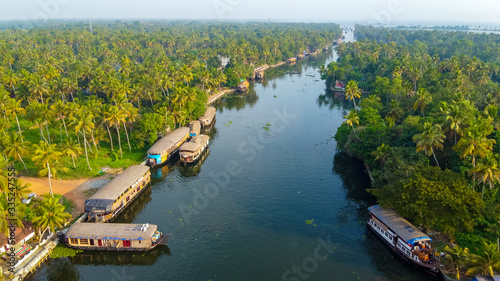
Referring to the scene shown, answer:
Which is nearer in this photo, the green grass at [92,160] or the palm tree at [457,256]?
the palm tree at [457,256]

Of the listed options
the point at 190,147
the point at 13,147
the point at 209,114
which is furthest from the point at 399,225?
the point at 209,114

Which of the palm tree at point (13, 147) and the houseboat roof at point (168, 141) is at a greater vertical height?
the palm tree at point (13, 147)

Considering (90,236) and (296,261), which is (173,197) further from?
(296,261)

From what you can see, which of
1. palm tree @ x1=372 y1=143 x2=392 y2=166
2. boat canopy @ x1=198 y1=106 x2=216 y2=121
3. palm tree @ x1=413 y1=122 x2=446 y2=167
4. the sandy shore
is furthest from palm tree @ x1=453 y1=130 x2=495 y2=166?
boat canopy @ x1=198 y1=106 x2=216 y2=121

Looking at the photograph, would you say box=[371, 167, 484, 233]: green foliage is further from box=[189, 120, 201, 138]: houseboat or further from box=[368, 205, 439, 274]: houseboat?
box=[189, 120, 201, 138]: houseboat

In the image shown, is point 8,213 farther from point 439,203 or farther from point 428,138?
point 428,138

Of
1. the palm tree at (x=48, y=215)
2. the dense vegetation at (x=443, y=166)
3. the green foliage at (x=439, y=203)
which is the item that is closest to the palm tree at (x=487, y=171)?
the dense vegetation at (x=443, y=166)

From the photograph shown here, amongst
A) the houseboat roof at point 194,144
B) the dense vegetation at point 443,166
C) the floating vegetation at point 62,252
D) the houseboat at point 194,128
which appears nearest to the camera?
the dense vegetation at point 443,166

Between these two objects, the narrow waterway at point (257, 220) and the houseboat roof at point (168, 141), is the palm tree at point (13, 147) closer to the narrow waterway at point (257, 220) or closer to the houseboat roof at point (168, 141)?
the narrow waterway at point (257, 220)

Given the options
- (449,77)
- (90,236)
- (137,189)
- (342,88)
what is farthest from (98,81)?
(449,77)
